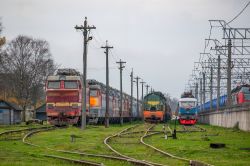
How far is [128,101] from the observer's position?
271 ft

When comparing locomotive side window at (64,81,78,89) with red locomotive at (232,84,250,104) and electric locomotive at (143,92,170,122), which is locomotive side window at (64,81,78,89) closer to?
red locomotive at (232,84,250,104)

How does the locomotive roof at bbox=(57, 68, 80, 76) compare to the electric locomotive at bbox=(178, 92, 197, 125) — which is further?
the electric locomotive at bbox=(178, 92, 197, 125)

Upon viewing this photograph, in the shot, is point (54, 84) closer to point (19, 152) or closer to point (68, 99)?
point (68, 99)

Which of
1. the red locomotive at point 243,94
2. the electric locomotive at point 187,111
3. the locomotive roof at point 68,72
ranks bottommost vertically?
the electric locomotive at point 187,111

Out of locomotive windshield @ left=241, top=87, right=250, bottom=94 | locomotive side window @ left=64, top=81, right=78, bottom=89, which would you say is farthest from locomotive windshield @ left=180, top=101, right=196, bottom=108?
locomotive side window @ left=64, top=81, right=78, bottom=89

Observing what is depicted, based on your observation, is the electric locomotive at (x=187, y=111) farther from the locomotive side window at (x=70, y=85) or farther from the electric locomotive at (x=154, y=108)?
the locomotive side window at (x=70, y=85)

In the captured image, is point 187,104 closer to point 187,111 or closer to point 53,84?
point 187,111

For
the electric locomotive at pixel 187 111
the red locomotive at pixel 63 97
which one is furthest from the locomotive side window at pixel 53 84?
the electric locomotive at pixel 187 111

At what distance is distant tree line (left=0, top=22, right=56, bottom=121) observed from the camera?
78.4 meters

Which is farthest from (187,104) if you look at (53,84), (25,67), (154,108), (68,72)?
(25,67)

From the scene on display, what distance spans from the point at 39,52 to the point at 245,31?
4834cm

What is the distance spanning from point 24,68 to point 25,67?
0.87ft

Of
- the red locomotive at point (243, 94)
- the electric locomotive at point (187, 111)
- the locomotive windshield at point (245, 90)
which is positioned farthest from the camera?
the electric locomotive at point (187, 111)

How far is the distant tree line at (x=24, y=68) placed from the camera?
78375mm
